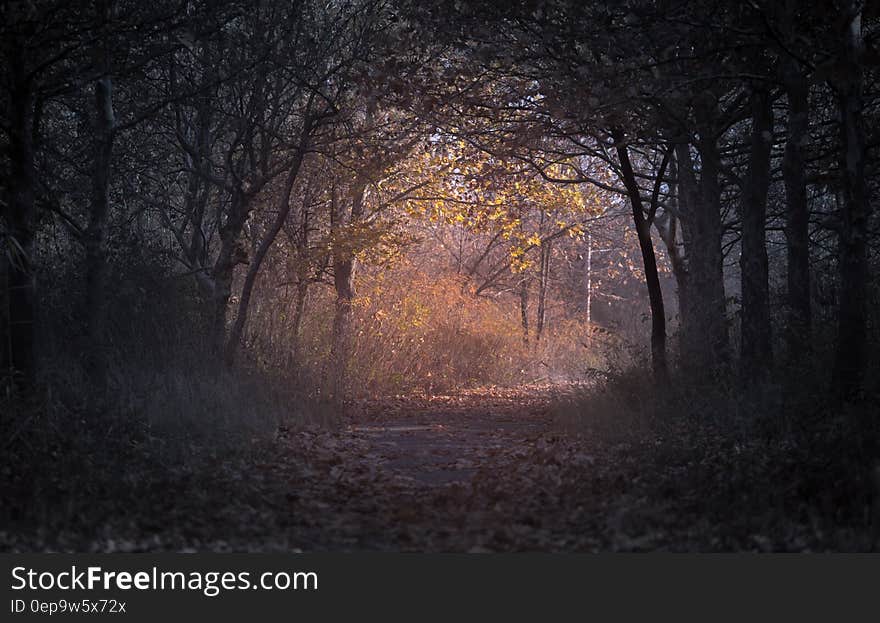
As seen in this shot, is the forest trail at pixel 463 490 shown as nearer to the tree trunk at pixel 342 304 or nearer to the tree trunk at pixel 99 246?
the tree trunk at pixel 342 304

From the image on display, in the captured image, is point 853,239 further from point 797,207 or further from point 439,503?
point 439,503

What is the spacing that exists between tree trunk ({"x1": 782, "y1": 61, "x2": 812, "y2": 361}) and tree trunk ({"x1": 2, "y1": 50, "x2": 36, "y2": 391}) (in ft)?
28.9

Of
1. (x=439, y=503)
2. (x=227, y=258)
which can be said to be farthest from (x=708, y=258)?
(x=439, y=503)

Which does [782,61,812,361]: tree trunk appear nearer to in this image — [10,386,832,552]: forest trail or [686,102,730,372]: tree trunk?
[686,102,730,372]: tree trunk

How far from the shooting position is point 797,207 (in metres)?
12.9

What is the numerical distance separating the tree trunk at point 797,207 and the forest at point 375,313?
0.06 m

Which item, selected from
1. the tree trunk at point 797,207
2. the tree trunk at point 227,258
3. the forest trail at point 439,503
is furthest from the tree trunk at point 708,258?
the tree trunk at point 227,258

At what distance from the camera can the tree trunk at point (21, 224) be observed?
9.59 meters

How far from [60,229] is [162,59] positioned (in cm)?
437

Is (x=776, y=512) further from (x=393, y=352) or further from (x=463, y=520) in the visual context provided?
(x=393, y=352)

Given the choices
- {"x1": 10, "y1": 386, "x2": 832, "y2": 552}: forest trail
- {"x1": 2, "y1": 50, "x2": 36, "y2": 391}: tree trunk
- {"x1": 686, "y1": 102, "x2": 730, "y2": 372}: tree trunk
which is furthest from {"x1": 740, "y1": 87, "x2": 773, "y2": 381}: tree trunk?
{"x1": 2, "y1": 50, "x2": 36, "y2": 391}: tree trunk

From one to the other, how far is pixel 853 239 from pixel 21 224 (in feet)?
29.4

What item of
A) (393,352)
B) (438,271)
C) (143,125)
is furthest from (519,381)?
(143,125)

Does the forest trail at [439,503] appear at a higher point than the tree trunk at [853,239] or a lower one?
lower
